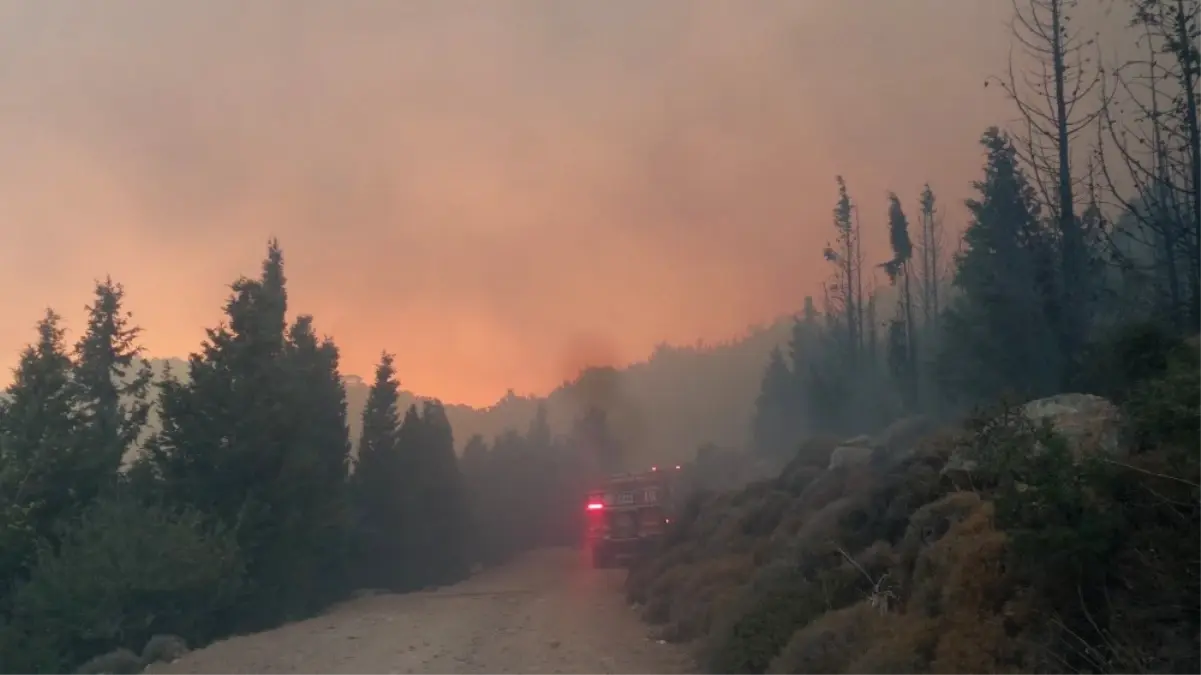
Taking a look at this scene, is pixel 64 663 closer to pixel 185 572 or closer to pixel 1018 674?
pixel 185 572

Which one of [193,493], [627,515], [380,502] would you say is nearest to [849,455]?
[627,515]

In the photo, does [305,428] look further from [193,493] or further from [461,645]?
[461,645]

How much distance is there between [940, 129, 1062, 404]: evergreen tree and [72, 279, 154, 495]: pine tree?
28.6 meters

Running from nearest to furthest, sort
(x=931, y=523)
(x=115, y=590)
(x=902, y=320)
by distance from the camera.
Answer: (x=931, y=523), (x=115, y=590), (x=902, y=320)

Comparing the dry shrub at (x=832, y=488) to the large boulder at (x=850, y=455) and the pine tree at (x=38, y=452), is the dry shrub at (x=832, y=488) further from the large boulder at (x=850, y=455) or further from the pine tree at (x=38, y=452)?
the pine tree at (x=38, y=452)

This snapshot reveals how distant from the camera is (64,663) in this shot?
82.0 feet

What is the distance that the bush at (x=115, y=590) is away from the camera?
81.7ft

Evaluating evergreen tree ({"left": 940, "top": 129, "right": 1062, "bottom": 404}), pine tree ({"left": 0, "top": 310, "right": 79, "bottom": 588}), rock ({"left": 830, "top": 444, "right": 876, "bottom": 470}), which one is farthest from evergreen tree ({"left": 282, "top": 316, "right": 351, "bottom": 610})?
evergreen tree ({"left": 940, "top": 129, "right": 1062, "bottom": 404})

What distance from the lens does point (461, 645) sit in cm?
1700

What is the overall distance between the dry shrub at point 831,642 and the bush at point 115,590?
20402mm

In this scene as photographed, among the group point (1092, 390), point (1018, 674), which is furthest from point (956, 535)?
→ point (1092, 390)

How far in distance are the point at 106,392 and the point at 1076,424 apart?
3500 centimetres

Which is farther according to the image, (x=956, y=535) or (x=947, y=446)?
(x=947, y=446)

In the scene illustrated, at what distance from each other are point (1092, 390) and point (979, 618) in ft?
32.0
